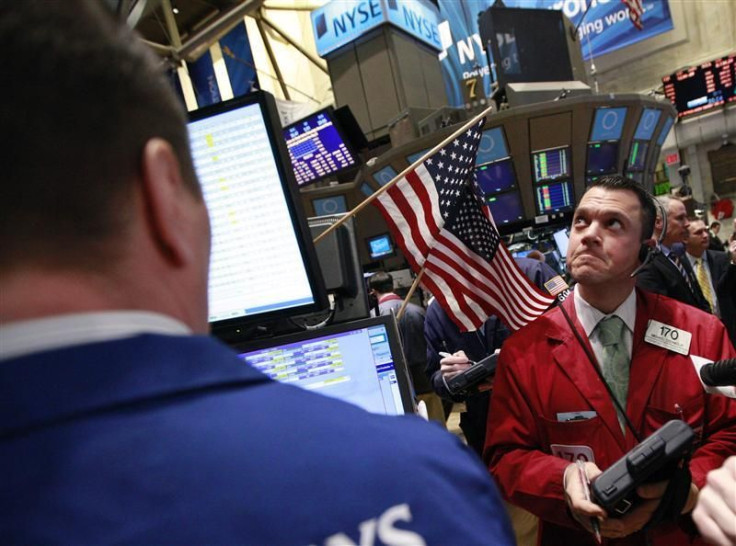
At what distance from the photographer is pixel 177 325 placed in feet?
1.70

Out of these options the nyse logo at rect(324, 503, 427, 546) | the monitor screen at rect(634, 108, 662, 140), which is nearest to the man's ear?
the nyse logo at rect(324, 503, 427, 546)

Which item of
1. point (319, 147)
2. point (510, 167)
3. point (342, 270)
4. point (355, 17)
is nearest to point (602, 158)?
point (510, 167)

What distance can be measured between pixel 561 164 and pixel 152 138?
924cm

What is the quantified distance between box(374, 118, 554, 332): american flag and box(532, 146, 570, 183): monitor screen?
23.5 feet

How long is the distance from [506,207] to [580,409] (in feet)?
25.9

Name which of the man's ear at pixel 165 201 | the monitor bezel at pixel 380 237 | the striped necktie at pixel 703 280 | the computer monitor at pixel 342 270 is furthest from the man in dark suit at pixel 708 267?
the monitor bezel at pixel 380 237

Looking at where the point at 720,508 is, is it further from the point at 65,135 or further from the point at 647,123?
the point at 647,123

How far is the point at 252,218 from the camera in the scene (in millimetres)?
1331

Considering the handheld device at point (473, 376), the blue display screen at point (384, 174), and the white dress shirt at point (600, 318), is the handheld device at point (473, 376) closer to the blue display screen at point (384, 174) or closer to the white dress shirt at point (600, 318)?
the white dress shirt at point (600, 318)

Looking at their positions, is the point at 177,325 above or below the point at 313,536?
above

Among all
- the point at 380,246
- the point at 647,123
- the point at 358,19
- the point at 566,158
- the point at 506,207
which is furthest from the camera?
the point at 358,19

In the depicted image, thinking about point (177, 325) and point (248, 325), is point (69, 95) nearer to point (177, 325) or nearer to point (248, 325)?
point (177, 325)

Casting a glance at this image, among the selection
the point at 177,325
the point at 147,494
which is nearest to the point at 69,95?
the point at 177,325

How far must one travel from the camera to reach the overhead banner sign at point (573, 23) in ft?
40.4
